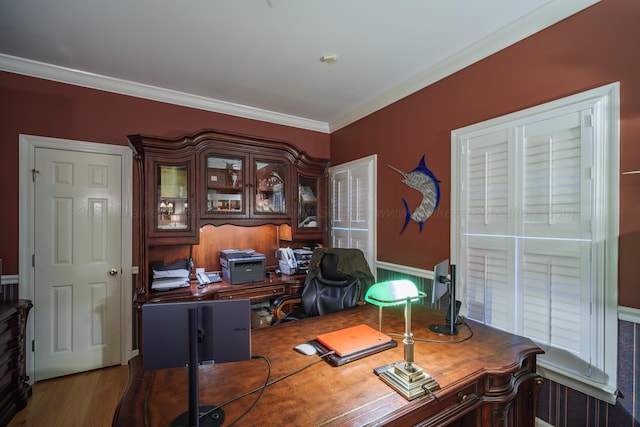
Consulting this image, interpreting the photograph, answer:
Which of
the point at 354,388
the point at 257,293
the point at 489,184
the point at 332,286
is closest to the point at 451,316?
the point at 354,388

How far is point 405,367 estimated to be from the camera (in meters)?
1.13

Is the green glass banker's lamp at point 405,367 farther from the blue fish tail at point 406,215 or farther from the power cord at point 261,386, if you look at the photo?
the blue fish tail at point 406,215

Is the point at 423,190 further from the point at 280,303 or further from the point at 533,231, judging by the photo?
the point at 280,303

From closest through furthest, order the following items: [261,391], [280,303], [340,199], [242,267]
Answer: [261,391] < [280,303] < [242,267] < [340,199]

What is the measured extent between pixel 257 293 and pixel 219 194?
1081mm

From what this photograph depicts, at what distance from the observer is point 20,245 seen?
239 centimetres

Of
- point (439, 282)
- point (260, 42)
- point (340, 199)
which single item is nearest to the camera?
point (439, 282)

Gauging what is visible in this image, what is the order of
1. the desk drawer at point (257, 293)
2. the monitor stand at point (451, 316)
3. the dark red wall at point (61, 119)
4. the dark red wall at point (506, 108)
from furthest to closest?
the desk drawer at point (257, 293) < the dark red wall at point (61, 119) < the monitor stand at point (451, 316) < the dark red wall at point (506, 108)

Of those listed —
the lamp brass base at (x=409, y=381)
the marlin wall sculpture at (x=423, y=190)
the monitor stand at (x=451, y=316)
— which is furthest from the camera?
the marlin wall sculpture at (x=423, y=190)

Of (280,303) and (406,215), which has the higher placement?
(406,215)

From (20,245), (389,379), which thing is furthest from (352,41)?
(20,245)

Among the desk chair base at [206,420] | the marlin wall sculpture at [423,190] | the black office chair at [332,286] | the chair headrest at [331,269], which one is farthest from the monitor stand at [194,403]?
the marlin wall sculpture at [423,190]

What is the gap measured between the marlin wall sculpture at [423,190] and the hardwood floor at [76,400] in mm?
2890

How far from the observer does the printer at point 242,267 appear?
2.82m
